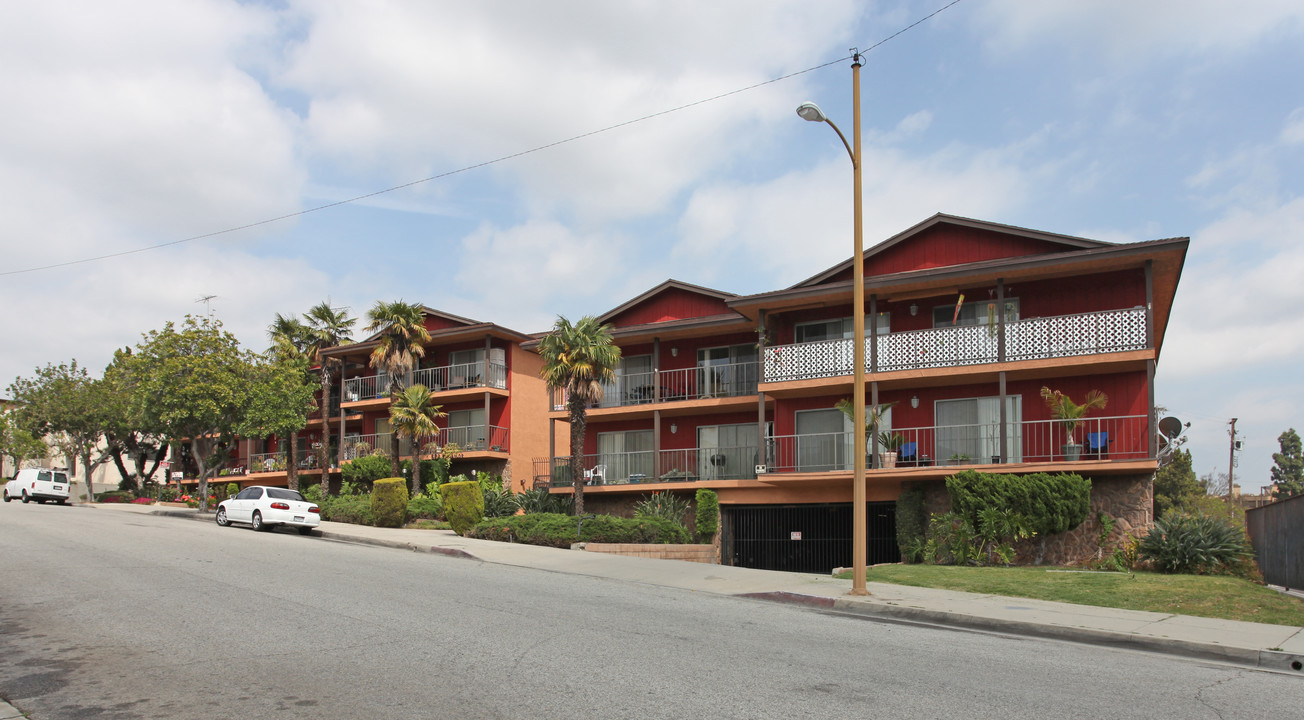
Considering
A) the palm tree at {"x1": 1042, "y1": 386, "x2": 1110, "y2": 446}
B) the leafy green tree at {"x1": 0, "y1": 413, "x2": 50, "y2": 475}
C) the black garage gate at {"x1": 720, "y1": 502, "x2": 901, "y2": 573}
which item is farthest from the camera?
the leafy green tree at {"x1": 0, "y1": 413, "x2": 50, "y2": 475}

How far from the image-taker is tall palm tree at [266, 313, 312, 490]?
127ft

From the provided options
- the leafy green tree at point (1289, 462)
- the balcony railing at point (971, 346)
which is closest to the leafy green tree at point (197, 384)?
the balcony railing at point (971, 346)

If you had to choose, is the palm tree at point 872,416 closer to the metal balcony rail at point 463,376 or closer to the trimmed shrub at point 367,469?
the metal balcony rail at point 463,376

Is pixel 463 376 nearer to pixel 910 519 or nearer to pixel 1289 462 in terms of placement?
pixel 910 519

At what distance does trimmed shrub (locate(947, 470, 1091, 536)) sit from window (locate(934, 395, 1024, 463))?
2.26 meters

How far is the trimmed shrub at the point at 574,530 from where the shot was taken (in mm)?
23828

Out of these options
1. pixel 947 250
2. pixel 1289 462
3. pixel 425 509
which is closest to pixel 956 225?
pixel 947 250

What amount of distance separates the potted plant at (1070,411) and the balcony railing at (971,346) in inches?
40.7

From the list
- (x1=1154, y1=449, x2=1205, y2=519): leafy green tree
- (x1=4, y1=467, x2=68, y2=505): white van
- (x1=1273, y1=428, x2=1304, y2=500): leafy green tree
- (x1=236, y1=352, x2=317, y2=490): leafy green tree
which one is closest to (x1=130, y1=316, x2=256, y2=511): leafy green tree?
(x1=236, y1=352, x2=317, y2=490): leafy green tree

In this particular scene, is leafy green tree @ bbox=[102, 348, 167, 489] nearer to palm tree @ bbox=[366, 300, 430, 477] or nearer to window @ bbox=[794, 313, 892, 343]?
palm tree @ bbox=[366, 300, 430, 477]

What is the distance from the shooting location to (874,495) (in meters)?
24.7

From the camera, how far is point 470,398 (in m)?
36.4

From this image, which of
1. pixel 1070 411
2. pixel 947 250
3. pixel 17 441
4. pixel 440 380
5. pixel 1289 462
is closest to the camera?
pixel 1070 411

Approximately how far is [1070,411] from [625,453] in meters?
14.0
